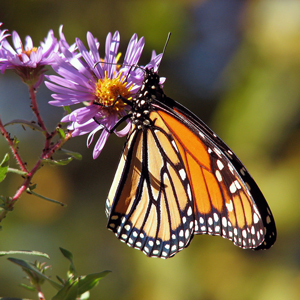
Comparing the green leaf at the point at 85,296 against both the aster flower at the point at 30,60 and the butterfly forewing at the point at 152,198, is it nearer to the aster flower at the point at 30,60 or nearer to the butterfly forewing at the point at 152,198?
the butterfly forewing at the point at 152,198

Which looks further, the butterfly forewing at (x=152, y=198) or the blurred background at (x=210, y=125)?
the blurred background at (x=210, y=125)

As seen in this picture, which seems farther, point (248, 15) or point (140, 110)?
point (248, 15)

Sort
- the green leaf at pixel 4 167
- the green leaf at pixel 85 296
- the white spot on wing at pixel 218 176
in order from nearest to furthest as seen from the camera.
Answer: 1. the green leaf at pixel 4 167
2. the green leaf at pixel 85 296
3. the white spot on wing at pixel 218 176

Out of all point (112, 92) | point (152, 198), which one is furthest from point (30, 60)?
point (152, 198)

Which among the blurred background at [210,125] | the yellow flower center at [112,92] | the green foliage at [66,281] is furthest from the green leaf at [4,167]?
the blurred background at [210,125]

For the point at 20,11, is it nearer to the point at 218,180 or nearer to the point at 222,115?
the point at 222,115

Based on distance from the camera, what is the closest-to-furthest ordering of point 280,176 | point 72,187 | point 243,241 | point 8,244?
1. point 243,241
2. point 280,176
3. point 8,244
4. point 72,187

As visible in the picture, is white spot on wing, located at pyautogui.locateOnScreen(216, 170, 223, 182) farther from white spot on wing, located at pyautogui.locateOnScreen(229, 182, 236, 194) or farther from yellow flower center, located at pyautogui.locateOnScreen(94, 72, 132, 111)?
yellow flower center, located at pyautogui.locateOnScreen(94, 72, 132, 111)

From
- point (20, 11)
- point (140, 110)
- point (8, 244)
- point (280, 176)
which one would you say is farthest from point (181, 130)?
point (20, 11)

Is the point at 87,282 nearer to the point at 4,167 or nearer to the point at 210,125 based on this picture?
the point at 4,167
